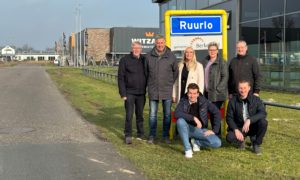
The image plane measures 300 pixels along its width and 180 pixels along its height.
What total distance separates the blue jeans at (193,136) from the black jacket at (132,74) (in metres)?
1.36

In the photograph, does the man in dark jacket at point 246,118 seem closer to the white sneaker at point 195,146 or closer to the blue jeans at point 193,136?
the blue jeans at point 193,136

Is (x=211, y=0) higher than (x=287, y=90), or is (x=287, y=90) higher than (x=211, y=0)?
(x=211, y=0)

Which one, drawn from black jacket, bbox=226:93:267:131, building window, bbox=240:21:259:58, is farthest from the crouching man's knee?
building window, bbox=240:21:259:58

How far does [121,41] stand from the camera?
89.9 m

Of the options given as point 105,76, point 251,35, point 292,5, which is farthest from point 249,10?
point 105,76

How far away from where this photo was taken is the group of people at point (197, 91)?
756 cm

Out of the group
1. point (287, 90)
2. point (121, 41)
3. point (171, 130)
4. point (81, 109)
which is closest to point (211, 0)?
point (287, 90)

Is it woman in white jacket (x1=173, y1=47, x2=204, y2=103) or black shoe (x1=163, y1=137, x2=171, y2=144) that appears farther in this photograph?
black shoe (x1=163, y1=137, x2=171, y2=144)

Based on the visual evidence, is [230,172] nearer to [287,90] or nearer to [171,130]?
[171,130]

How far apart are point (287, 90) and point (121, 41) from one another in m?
70.4

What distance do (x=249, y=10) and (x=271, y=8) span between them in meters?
2.15

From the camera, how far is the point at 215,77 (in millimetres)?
8258

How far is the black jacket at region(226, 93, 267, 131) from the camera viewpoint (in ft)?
24.7

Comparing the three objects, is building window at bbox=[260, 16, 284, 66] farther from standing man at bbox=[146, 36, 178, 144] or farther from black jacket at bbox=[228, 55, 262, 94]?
standing man at bbox=[146, 36, 178, 144]
